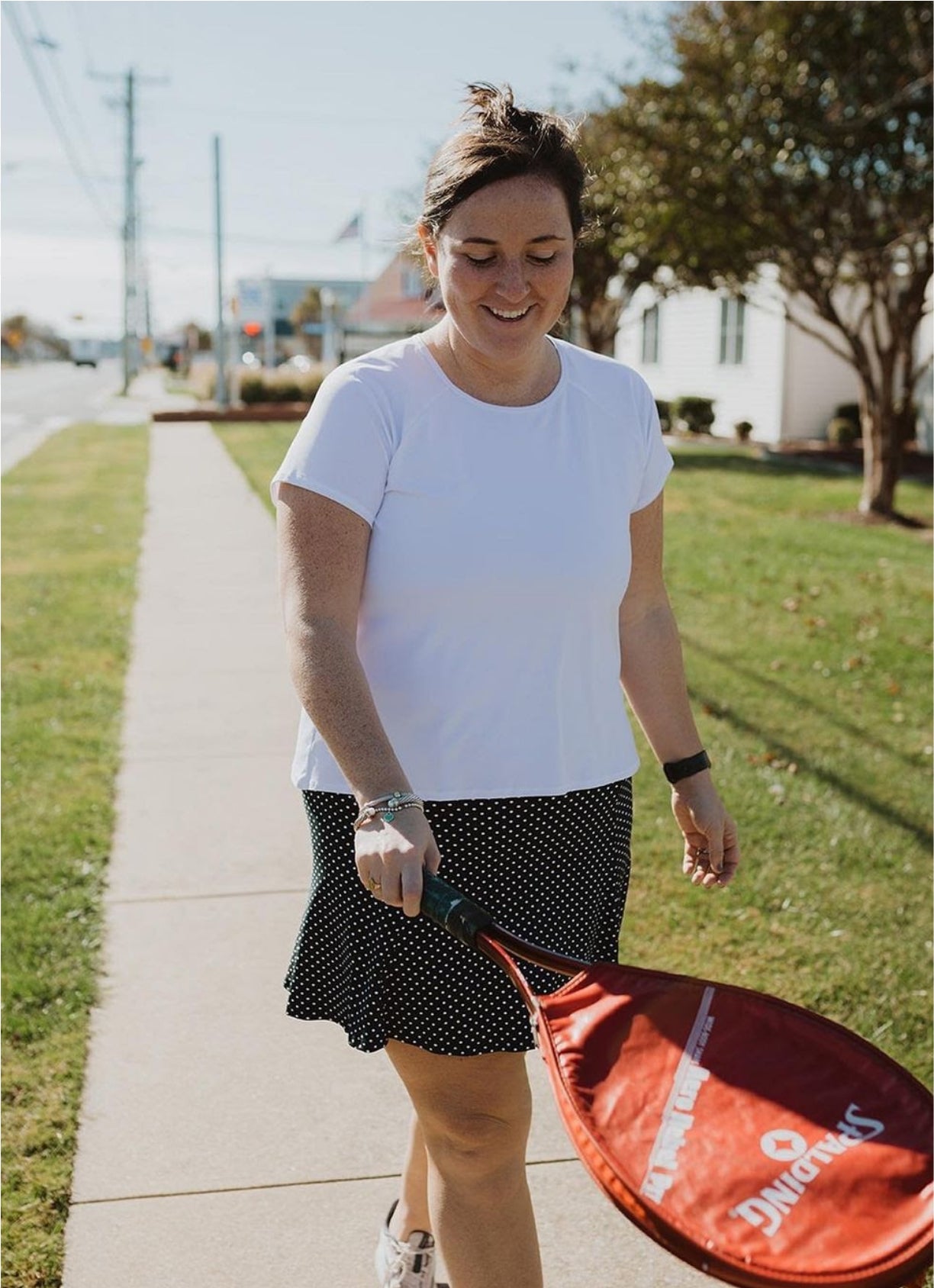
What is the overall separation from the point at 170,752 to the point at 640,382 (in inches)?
164

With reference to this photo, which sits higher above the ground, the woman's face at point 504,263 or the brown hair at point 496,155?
the brown hair at point 496,155

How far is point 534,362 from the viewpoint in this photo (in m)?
2.26

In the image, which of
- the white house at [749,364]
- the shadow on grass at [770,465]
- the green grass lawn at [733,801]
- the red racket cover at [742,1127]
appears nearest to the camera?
the red racket cover at [742,1127]

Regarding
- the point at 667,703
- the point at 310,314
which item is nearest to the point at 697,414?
the point at 667,703

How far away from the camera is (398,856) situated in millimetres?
1958

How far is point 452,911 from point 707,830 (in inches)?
30.3

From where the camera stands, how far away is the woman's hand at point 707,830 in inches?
100

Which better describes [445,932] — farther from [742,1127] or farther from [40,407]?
[40,407]

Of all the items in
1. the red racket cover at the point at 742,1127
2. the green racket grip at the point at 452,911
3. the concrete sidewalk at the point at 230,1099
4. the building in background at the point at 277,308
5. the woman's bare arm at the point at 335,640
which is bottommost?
the concrete sidewalk at the point at 230,1099

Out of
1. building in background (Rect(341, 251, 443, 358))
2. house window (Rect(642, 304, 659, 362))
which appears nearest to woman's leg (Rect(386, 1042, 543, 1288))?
house window (Rect(642, 304, 659, 362))

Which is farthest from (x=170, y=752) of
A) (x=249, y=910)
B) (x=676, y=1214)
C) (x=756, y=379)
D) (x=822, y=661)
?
(x=756, y=379)

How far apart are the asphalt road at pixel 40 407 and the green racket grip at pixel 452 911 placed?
18126mm

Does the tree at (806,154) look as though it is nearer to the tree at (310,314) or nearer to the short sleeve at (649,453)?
the short sleeve at (649,453)

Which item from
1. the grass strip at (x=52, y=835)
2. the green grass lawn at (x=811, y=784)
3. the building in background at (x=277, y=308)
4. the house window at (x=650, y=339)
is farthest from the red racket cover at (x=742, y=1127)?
the building in background at (x=277, y=308)
